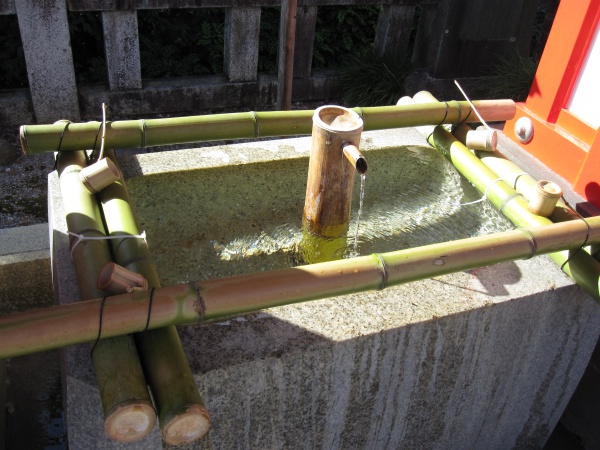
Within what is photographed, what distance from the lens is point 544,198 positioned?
8.82 feet

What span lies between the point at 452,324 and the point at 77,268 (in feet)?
4.82

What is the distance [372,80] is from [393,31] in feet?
1.97

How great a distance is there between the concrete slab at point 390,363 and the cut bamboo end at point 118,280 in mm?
261

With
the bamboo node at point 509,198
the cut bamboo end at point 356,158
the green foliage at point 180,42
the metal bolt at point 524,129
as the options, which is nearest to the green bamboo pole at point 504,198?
the bamboo node at point 509,198

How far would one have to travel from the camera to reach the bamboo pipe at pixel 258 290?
1.78 meters

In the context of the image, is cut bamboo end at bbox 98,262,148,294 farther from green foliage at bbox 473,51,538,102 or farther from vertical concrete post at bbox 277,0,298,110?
green foliage at bbox 473,51,538,102

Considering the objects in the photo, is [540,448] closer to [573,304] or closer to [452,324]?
[573,304]

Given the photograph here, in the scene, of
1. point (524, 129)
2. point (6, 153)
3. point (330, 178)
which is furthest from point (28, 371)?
point (524, 129)

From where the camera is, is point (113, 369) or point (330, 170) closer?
point (113, 369)

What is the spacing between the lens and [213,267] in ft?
9.87

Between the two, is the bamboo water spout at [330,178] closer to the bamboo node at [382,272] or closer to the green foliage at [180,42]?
the bamboo node at [382,272]

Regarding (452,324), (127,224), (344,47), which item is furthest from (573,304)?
(344,47)

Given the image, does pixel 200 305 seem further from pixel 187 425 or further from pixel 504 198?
pixel 504 198

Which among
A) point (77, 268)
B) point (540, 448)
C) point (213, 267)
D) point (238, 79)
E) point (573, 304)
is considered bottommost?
point (540, 448)
